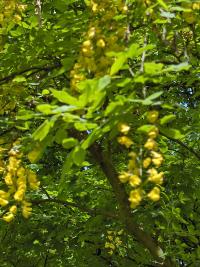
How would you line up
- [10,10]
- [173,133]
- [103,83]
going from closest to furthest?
[103,83] < [173,133] < [10,10]

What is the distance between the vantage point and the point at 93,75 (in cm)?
245

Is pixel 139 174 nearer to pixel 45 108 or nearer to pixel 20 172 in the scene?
pixel 45 108

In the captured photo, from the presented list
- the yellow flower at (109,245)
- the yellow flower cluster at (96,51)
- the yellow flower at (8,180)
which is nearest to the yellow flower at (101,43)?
the yellow flower cluster at (96,51)

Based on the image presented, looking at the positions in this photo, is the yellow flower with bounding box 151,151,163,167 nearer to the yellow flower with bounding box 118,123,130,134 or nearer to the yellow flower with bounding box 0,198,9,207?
the yellow flower with bounding box 118,123,130,134

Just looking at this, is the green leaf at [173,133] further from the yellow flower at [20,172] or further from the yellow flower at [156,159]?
the yellow flower at [20,172]

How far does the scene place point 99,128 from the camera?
1969mm

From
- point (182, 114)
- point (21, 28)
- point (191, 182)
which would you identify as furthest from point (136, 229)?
point (21, 28)

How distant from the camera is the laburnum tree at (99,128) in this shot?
1977 millimetres

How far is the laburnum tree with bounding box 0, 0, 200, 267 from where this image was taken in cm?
198

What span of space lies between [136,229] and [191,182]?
1.01 meters

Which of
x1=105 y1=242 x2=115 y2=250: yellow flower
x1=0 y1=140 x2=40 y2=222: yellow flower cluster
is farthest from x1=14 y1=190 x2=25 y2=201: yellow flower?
x1=105 y1=242 x2=115 y2=250: yellow flower

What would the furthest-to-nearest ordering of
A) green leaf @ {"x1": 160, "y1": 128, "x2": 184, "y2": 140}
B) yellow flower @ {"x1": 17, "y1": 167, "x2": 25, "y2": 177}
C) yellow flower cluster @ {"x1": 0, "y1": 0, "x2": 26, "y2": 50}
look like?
yellow flower cluster @ {"x1": 0, "y1": 0, "x2": 26, "y2": 50} < yellow flower @ {"x1": 17, "y1": 167, "x2": 25, "y2": 177} < green leaf @ {"x1": 160, "y1": 128, "x2": 184, "y2": 140}

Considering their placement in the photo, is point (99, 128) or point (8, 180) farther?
point (8, 180)

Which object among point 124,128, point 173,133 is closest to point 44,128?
point 124,128
